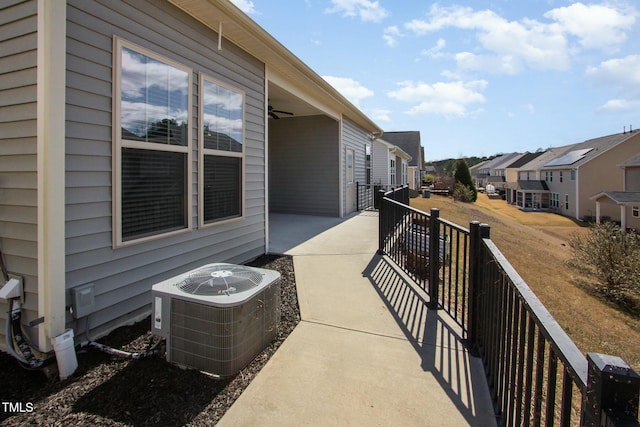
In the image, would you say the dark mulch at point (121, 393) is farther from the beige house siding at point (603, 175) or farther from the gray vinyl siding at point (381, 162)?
the beige house siding at point (603, 175)

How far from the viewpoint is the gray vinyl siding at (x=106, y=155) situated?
8.50 ft

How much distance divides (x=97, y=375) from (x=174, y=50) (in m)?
3.09

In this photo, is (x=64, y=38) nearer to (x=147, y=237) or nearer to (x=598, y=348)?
(x=147, y=237)

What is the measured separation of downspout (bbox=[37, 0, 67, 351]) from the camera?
238cm

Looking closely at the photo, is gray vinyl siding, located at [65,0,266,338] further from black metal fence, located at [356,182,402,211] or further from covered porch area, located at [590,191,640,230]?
covered porch area, located at [590,191,640,230]

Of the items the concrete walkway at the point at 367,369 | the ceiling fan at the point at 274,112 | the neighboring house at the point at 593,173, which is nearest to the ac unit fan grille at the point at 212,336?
the concrete walkway at the point at 367,369

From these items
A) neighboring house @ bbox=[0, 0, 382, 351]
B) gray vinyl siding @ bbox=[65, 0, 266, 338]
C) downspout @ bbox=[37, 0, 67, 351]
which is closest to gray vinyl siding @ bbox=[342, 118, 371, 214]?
neighboring house @ bbox=[0, 0, 382, 351]

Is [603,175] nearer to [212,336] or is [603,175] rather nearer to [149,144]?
[149,144]

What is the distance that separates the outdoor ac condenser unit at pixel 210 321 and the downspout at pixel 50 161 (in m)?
0.74

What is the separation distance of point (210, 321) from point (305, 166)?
27.1ft

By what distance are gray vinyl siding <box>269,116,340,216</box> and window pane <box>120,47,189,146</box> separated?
6.49 m

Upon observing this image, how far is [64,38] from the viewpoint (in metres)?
2.46

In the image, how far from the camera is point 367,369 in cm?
244

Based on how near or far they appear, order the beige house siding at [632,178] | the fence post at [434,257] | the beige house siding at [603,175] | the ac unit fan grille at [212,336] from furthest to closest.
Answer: the beige house siding at [603,175], the beige house siding at [632,178], the fence post at [434,257], the ac unit fan grille at [212,336]
